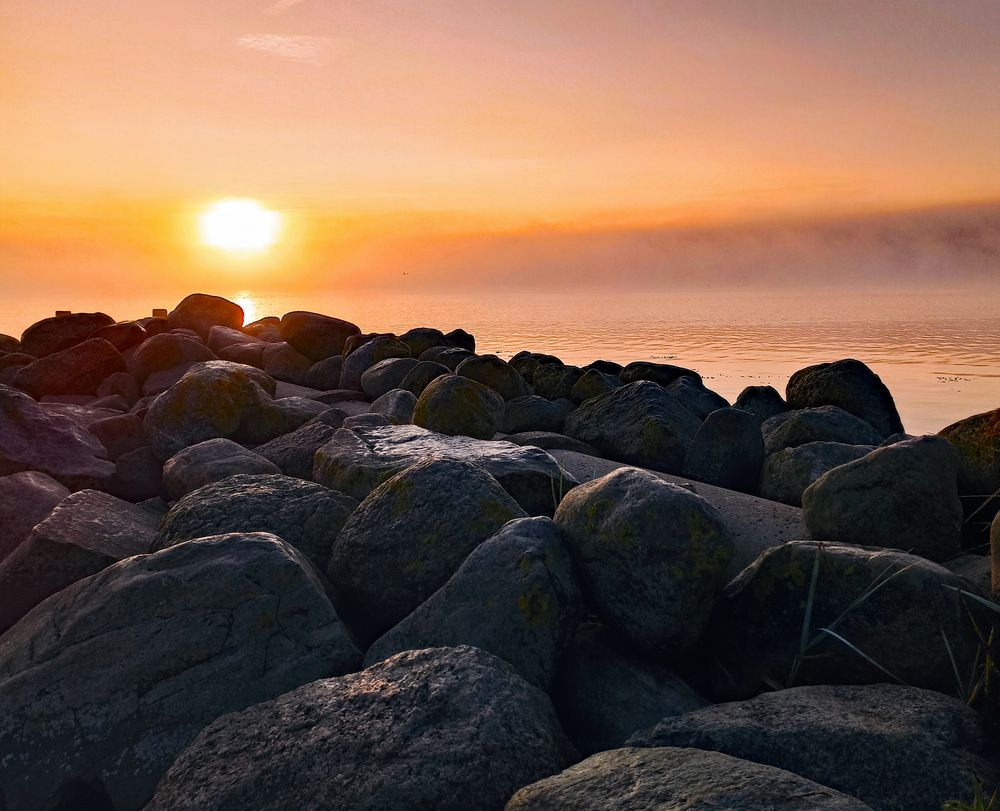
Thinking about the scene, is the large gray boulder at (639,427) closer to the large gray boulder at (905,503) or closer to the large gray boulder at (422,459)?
the large gray boulder at (422,459)

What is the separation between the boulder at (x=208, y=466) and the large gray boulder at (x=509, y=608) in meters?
2.41

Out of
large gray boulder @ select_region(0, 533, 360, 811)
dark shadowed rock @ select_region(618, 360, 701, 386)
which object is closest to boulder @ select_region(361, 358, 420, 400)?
dark shadowed rock @ select_region(618, 360, 701, 386)

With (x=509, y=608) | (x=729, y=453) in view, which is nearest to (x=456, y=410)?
(x=729, y=453)

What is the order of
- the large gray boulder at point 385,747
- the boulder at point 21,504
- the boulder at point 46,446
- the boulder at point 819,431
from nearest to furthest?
the large gray boulder at point 385,747 < the boulder at point 21,504 < the boulder at point 46,446 < the boulder at point 819,431

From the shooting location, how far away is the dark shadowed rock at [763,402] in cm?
925

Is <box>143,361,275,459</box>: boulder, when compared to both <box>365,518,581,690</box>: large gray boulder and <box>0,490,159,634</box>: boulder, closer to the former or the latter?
<box>0,490,159,634</box>: boulder

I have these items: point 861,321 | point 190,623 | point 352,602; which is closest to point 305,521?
point 352,602

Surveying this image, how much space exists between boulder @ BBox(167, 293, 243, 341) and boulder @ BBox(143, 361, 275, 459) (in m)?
6.30

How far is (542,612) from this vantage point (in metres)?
3.48

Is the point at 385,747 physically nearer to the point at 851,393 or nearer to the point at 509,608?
the point at 509,608

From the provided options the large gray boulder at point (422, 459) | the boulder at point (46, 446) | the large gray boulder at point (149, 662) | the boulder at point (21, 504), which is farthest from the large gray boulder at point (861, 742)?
the boulder at point (46, 446)

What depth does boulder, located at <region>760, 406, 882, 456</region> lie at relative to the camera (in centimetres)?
713

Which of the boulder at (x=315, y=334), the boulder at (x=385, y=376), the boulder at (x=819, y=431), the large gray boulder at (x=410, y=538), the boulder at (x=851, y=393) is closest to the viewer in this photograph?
the large gray boulder at (x=410, y=538)

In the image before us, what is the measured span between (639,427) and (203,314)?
30.5 ft
